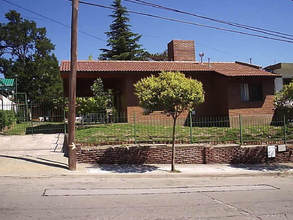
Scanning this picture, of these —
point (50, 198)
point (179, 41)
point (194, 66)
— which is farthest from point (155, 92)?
point (179, 41)

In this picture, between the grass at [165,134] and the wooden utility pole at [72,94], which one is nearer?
the wooden utility pole at [72,94]

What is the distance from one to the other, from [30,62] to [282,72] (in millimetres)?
34790

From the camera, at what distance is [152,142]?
11.4m

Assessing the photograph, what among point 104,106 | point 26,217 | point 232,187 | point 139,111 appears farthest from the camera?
point 139,111

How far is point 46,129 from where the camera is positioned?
49.7 feet

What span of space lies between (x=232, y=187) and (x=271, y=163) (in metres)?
4.96

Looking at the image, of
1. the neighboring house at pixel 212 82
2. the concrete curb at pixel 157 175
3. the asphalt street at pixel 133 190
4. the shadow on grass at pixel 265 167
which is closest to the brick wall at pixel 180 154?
the shadow on grass at pixel 265 167

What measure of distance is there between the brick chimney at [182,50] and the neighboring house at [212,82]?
2.47 meters

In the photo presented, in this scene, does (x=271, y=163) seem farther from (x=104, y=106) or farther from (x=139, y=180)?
(x=104, y=106)

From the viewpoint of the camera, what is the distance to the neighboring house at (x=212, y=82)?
1722cm

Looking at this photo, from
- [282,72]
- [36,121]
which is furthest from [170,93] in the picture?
[282,72]

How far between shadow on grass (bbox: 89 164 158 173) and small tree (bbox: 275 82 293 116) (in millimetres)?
5448

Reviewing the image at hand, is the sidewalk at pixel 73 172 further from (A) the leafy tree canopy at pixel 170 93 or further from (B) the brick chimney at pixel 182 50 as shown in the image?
(B) the brick chimney at pixel 182 50

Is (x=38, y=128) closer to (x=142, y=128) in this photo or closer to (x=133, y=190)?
(x=142, y=128)
